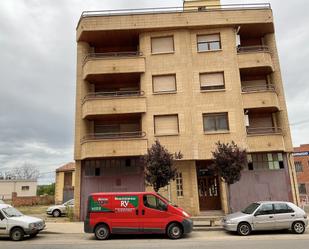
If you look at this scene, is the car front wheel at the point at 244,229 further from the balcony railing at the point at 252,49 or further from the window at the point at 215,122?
the balcony railing at the point at 252,49

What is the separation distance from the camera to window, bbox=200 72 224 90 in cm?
2166

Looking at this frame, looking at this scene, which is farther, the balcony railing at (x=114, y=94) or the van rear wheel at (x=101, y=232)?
the balcony railing at (x=114, y=94)

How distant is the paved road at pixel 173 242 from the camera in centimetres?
1074

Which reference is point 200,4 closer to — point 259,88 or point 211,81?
point 211,81

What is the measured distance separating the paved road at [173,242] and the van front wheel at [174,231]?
281 mm

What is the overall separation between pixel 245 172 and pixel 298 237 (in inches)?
322

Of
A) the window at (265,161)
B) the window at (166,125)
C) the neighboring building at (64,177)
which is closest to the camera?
the window at (265,161)

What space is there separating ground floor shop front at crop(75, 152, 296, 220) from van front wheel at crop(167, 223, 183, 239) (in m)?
7.22

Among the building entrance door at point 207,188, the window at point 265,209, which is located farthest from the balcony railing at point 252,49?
the window at point 265,209

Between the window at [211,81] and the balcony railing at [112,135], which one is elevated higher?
the window at [211,81]

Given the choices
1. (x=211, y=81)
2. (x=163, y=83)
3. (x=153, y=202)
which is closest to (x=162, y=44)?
(x=163, y=83)

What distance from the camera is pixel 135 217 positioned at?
1307 cm

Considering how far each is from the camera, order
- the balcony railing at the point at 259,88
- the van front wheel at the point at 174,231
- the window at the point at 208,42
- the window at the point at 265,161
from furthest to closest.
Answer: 1. the window at the point at 208,42
2. the balcony railing at the point at 259,88
3. the window at the point at 265,161
4. the van front wheel at the point at 174,231

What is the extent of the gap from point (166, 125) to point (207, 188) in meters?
5.33
